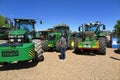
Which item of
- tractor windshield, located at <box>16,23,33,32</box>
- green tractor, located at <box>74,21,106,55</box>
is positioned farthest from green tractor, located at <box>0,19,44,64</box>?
green tractor, located at <box>74,21,106,55</box>

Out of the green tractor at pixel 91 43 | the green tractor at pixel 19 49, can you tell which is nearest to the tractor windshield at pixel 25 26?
the green tractor at pixel 19 49

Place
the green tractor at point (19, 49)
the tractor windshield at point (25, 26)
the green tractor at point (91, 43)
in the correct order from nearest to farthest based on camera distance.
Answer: the green tractor at point (19, 49)
the tractor windshield at point (25, 26)
the green tractor at point (91, 43)

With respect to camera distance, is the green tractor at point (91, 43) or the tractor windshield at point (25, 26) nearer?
the tractor windshield at point (25, 26)

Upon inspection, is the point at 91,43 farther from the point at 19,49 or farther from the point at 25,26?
the point at 19,49

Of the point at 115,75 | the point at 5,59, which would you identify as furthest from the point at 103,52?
the point at 5,59

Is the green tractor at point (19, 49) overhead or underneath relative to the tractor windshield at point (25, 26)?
underneath

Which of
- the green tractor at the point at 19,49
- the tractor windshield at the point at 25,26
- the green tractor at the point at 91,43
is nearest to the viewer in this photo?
the green tractor at the point at 19,49

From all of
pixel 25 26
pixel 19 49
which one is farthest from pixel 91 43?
pixel 19 49

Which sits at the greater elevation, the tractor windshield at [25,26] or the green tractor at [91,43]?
the tractor windshield at [25,26]

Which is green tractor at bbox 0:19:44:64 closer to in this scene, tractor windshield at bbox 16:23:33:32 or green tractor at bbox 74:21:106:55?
tractor windshield at bbox 16:23:33:32

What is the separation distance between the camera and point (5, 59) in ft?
24.8

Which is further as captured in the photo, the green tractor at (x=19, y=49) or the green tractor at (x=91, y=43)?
the green tractor at (x=91, y=43)

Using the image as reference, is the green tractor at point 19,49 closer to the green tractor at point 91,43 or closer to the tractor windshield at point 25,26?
the tractor windshield at point 25,26

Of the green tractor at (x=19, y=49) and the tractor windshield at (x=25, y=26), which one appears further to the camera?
the tractor windshield at (x=25, y=26)
